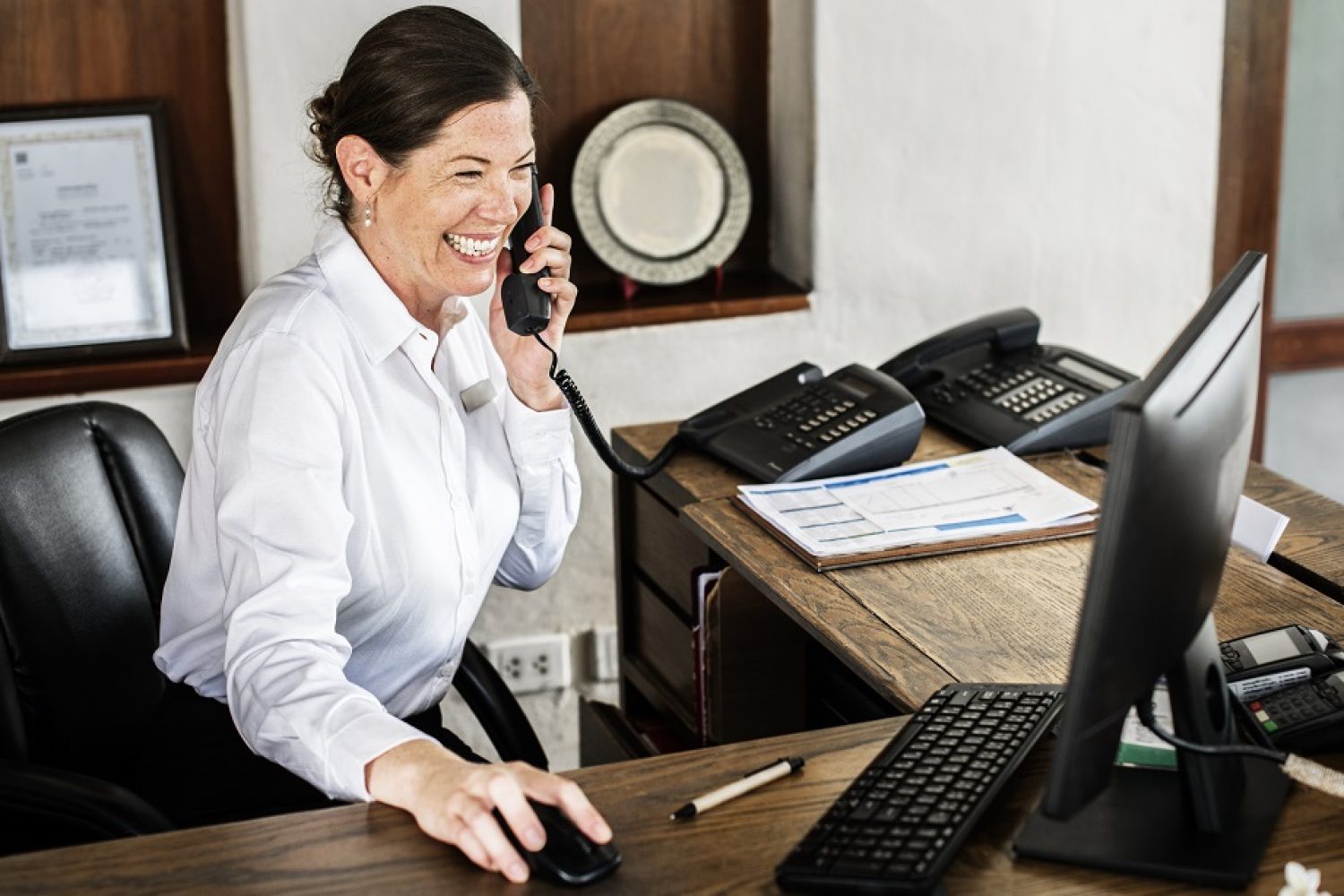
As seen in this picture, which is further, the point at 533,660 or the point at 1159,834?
the point at 533,660

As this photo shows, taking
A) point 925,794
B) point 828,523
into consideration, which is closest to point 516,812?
point 925,794

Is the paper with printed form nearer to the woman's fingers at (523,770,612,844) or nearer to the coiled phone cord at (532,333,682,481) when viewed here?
the coiled phone cord at (532,333,682,481)

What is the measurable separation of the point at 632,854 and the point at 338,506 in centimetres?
57

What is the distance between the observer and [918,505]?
86.0 inches

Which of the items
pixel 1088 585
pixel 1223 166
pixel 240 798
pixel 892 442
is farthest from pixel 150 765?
pixel 1223 166

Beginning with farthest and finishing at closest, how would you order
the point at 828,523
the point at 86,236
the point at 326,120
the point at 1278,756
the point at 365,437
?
the point at 86,236
the point at 828,523
the point at 326,120
the point at 365,437
the point at 1278,756

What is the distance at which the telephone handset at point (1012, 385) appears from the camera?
7.93ft

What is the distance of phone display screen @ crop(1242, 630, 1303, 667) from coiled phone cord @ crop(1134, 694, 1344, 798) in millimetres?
243

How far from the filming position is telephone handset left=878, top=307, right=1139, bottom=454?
2.42m

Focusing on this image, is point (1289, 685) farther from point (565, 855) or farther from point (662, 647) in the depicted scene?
point (662, 647)

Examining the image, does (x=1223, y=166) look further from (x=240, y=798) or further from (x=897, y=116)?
(x=240, y=798)

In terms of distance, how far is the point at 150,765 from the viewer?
1.96 meters

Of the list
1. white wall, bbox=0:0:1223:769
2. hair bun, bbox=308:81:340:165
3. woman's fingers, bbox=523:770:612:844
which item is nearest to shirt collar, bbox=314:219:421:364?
hair bun, bbox=308:81:340:165

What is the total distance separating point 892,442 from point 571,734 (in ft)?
4.27
